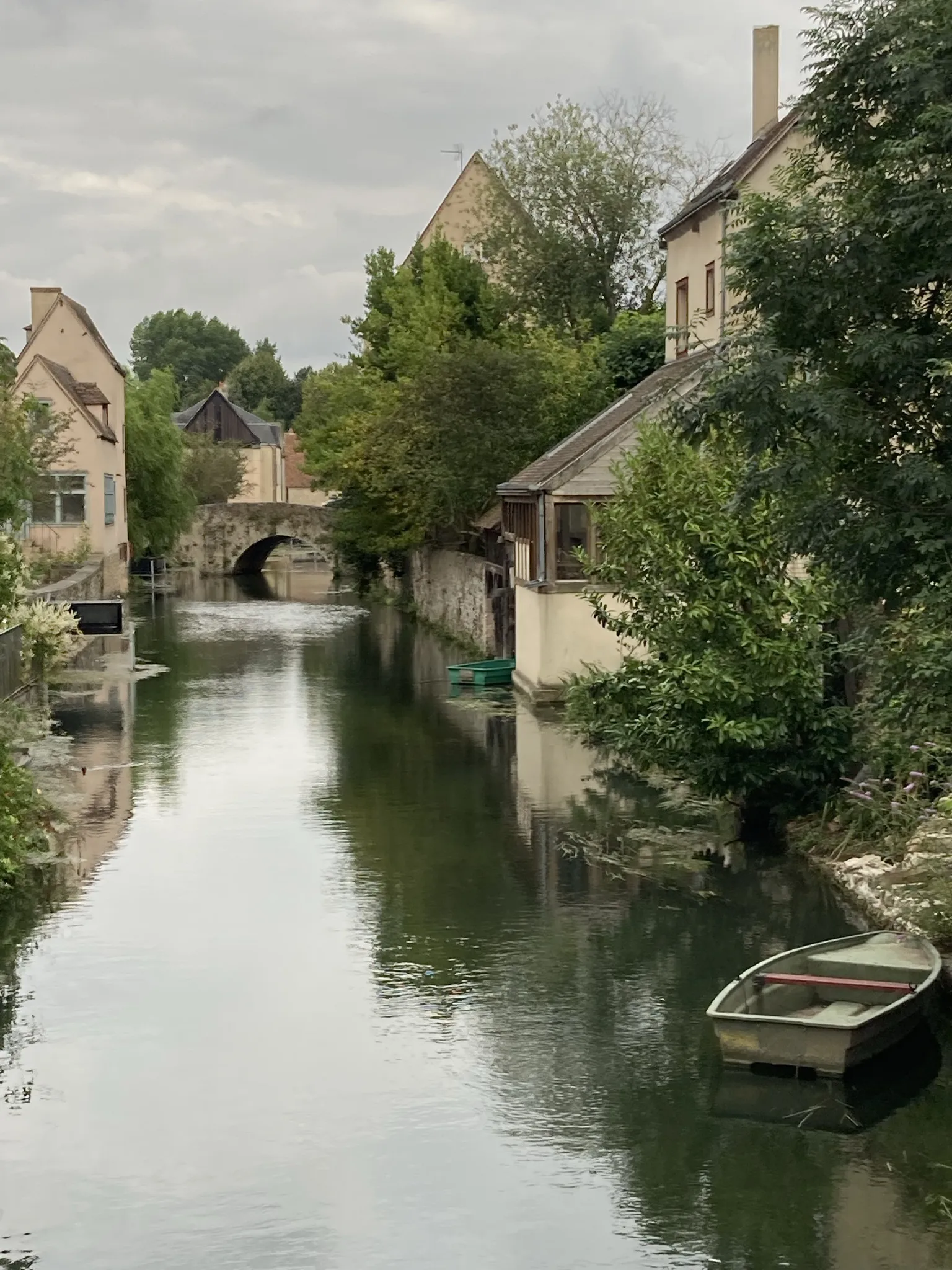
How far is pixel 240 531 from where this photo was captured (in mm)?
77938

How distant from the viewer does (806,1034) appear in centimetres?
1162

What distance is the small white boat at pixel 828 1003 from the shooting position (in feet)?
38.1

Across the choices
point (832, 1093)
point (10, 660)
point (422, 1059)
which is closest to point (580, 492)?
point (10, 660)

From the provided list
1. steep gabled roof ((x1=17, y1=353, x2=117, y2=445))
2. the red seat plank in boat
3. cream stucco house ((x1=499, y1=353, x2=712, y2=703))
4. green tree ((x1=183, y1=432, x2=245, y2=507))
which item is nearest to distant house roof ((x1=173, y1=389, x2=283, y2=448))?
green tree ((x1=183, y1=432, x2=245, y2=507))

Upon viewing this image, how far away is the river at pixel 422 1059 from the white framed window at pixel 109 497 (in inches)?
1243

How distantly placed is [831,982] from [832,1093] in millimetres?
918

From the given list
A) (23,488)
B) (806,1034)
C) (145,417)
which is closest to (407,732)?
(23,488)

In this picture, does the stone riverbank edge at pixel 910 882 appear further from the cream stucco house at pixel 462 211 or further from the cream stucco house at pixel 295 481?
the cream stucco house at pixel 295 481

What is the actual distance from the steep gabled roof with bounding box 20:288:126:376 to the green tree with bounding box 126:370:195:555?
16.6 ft

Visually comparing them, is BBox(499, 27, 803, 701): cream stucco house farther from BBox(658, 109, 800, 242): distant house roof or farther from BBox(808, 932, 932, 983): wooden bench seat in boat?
BBox(808, 932, 932, 983): wooden bench seat in boat

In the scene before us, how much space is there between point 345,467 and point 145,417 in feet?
58.8

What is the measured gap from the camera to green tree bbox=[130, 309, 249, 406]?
149 meters

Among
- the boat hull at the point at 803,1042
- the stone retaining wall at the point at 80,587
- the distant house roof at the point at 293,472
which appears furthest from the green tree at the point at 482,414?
the distant house roof at the point at 293,472

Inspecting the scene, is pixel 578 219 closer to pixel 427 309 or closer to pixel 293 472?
pixel 427 309
